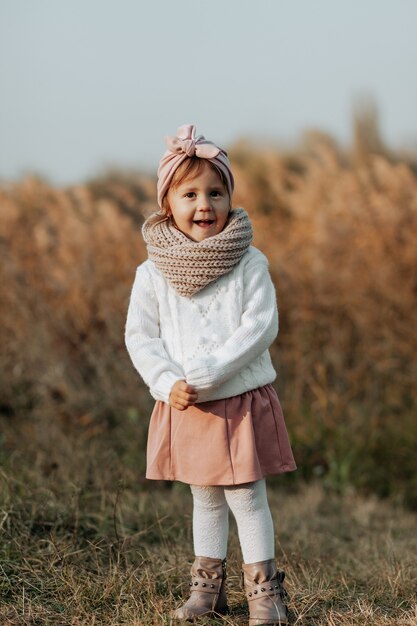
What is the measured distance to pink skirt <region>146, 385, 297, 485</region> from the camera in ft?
10.1

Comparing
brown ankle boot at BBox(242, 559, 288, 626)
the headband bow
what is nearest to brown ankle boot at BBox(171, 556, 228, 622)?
brown ankle boot at BBox(242, 559, 288, 626)

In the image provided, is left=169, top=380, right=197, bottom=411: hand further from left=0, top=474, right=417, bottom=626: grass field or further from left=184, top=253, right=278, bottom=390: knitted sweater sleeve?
left=0, top=474, right=417, bottom=626: grass field

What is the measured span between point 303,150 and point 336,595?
8.48 meters

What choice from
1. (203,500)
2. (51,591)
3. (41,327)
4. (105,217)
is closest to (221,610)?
(203,500)

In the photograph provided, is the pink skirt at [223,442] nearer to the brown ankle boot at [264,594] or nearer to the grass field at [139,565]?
the brown ankle boot at [264,594]

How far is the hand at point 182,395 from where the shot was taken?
9.84ft

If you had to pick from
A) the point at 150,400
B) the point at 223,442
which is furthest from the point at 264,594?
the point at 150,400

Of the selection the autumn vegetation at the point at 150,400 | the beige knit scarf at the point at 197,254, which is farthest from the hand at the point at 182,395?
the autumn vegetation at the point at 150,400

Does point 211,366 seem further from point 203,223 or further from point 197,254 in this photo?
point 203,223

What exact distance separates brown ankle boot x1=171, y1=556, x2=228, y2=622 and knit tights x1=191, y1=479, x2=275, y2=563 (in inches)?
1.3

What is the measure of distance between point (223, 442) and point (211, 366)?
271 millimetres

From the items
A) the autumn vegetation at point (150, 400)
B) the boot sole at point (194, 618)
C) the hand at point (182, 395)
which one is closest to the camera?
the hand at point (182, 395)

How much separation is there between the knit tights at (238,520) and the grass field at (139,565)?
248 mm

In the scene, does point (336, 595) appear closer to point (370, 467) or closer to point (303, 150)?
point (370, 467)
